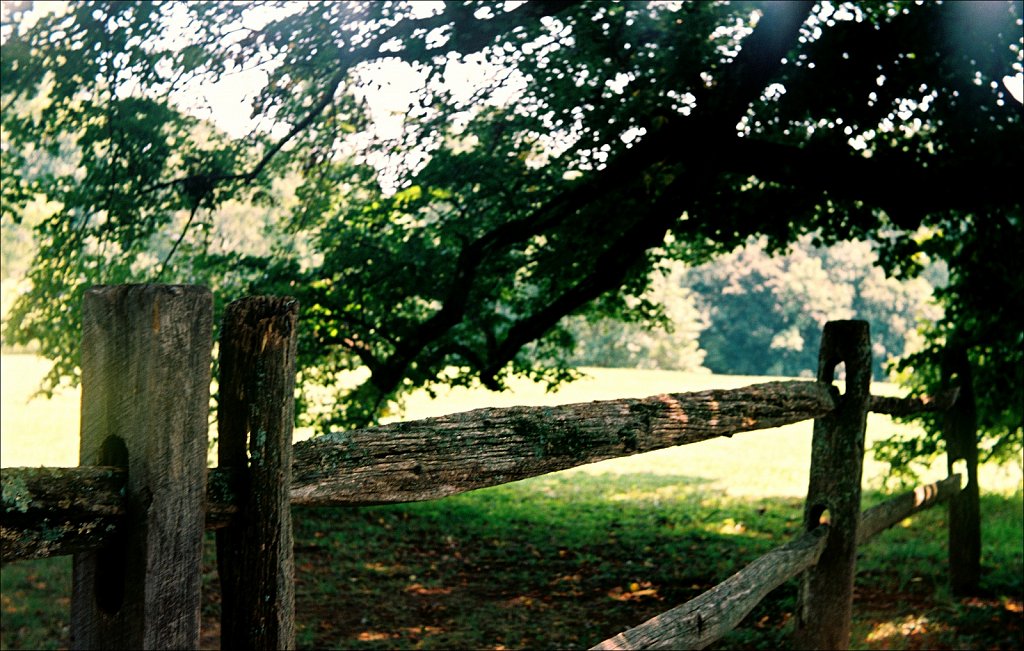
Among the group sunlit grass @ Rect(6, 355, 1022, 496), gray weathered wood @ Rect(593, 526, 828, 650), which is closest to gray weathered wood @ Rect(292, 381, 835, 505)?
gray weathered wood @ Rect(593, 526, 828, 650)

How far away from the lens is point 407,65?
8.06 metres

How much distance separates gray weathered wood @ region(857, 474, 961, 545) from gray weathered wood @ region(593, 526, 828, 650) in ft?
2.16

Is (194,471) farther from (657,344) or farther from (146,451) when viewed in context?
(657,344)

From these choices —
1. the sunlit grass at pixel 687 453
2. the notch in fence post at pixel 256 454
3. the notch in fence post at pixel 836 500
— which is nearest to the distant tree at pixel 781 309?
the sunlit grass at pixel 687 453

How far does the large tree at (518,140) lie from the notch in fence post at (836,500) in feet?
10.4

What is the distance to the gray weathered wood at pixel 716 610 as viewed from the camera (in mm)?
2779

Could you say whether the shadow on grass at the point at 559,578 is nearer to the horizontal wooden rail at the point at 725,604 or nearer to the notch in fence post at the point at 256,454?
the horizontal wooden rail at the point at 725,604

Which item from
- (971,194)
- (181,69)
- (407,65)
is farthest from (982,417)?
(181,69)

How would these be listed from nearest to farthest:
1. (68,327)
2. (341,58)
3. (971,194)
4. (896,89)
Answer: (971,194) < (896,89) < (341,58) < (68,327)

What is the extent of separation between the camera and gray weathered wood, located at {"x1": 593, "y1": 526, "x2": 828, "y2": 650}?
278cm

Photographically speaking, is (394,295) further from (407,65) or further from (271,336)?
(271,336)

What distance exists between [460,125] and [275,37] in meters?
1.79

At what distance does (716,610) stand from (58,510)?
88.4 inches

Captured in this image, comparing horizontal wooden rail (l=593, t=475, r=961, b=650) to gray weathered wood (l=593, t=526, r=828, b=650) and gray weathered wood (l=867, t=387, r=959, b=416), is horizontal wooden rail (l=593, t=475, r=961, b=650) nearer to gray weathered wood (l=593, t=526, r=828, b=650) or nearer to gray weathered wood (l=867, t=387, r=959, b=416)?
gray weathered wood (l=593, t=526, r=828, b=650)
